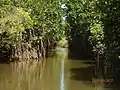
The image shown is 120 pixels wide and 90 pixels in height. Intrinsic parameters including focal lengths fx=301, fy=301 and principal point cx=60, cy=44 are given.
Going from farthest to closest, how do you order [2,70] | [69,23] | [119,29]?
[69,23]
[2,70]
[119,29]

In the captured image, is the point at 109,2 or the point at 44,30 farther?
the point at 44,30

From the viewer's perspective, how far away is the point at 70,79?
18188 mm

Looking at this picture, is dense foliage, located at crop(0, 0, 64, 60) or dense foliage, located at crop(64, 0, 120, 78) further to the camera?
dense foliage, located at crop(0, 0, 64, 60)

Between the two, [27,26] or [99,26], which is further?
[27,26]

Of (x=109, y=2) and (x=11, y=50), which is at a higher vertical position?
(x=109, y=2)

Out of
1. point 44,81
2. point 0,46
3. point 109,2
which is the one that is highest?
point 109,2

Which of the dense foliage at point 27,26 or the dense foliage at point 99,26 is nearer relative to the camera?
the dense foliage at point 99,26

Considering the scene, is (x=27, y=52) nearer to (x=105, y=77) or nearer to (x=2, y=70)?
(x=2, y=70)

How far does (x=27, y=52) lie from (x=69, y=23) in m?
12.9

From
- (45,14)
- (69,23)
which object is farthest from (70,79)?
(69,23)

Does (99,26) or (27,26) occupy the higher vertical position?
(27,26)

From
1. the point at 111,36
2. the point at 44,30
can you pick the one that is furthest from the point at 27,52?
the point at 111,36

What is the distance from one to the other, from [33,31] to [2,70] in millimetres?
9621

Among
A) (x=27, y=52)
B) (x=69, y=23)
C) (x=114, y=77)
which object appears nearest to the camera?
(x=114, y=77)
